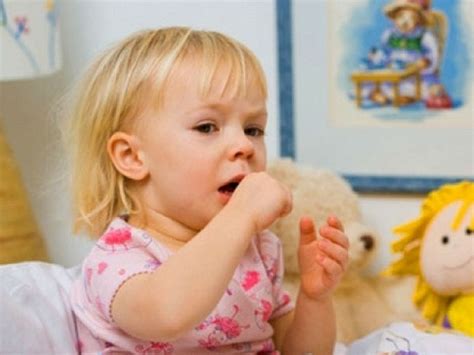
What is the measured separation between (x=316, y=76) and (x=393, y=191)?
0.26m

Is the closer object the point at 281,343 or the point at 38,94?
the point at 281,343

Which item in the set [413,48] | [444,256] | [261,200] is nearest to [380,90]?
[413,48]

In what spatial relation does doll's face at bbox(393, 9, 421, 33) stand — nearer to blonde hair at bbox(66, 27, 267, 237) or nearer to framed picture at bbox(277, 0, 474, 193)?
framed picture at bbox(277, 0, 474, 193)

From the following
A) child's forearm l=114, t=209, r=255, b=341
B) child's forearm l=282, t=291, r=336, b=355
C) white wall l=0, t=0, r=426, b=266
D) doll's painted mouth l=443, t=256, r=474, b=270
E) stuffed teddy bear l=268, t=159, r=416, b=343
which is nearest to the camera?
child's forearm l=114, t=209, r=255, b=341

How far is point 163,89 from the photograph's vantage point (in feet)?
2.81

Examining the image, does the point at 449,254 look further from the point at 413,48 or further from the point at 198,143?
the point at 198,143

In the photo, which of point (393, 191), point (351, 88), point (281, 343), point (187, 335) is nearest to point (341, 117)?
point (351, 88)

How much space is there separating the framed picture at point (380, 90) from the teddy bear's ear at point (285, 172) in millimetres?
143

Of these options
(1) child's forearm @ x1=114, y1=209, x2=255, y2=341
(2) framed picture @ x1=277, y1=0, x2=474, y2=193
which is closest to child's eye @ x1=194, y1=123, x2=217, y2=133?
(1) child's forearm @ x1=114, y1=209, x2=255, y2=341

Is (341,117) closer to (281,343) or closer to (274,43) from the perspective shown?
(274,43)

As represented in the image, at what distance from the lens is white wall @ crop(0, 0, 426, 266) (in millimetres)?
1492

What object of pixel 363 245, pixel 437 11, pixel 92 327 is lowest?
pixel 363 245

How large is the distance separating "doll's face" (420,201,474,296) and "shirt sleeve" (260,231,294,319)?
32cm

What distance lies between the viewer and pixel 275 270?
38.2 inches
